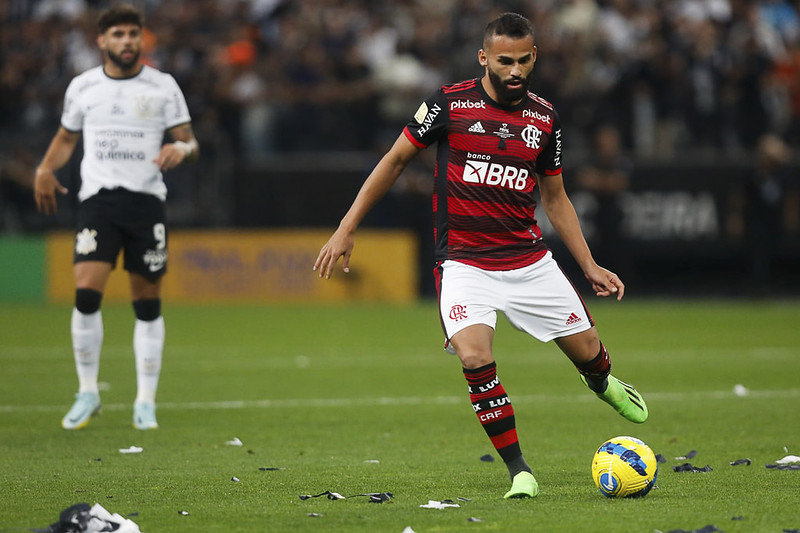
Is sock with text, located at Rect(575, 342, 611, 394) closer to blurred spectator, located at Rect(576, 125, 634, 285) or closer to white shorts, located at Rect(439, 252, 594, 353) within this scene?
white shorts, located at Rect(439, 252, 594, 353)

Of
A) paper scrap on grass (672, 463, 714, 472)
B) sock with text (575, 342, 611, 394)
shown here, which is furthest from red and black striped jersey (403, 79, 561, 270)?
paper scrap on grass (672, 463, 714, 472)

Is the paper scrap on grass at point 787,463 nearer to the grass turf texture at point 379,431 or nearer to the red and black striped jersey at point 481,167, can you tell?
the grass turf texture at point 379,431

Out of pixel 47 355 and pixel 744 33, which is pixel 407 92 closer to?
pixel 744 33

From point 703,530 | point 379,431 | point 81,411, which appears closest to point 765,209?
point 379,431

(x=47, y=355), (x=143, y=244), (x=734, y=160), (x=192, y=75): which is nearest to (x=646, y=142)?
(x=734, y=160)

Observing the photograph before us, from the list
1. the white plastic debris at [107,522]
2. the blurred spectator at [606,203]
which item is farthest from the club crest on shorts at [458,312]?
the blurred spectator at [606,203]

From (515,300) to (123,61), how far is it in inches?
149

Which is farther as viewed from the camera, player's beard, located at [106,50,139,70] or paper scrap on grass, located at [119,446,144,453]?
player's beard, located at [106,50,139,70]

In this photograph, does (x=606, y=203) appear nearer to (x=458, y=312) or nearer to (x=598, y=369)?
(x=598, y=369)

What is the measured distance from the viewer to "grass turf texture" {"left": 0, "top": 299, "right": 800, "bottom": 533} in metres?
5.64

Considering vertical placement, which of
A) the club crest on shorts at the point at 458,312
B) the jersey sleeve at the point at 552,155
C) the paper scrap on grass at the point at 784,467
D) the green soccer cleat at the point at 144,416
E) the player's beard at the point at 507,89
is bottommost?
the green soccer cleat at the point at 144,416

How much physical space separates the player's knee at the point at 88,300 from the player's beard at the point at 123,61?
62.7 inches

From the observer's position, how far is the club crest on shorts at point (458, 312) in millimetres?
6178

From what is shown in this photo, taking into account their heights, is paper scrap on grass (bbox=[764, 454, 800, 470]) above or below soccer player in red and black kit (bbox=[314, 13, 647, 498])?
below
